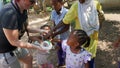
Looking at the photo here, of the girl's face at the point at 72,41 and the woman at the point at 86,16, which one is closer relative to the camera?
the girl's face at the point at 72,41

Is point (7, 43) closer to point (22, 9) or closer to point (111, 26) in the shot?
point (22, 9)

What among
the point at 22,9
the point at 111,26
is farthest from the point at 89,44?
the point at 111,26

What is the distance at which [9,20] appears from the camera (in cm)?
331

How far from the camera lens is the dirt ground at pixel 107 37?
5.56 metres

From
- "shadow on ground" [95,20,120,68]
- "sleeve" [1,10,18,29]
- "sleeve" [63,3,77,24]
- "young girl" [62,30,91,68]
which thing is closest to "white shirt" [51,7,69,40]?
"sleeve" [63,3,77,24]

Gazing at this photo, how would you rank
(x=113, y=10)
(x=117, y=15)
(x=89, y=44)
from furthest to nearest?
(x=113, y=10) → (x=117, y=15) → (x=89, y=44)

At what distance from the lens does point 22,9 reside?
3479 millimetres

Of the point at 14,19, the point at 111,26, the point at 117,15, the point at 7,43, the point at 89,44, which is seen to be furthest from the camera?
the point at 117,15

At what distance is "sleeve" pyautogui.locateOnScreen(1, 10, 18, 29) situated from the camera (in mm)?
3316

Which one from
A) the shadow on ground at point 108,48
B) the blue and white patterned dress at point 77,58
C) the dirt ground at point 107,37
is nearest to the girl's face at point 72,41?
the blue and white patterned dress at point 77,58

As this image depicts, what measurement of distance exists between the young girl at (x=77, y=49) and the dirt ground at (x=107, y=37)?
2.64 ft

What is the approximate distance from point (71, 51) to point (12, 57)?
2.48 ft

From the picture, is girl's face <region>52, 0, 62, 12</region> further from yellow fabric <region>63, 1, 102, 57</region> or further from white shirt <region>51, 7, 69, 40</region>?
yellow fabric <region>63, 1, 102, 57</region>

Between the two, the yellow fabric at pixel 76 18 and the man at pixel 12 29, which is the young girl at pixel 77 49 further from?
the man at pixel 12 29
